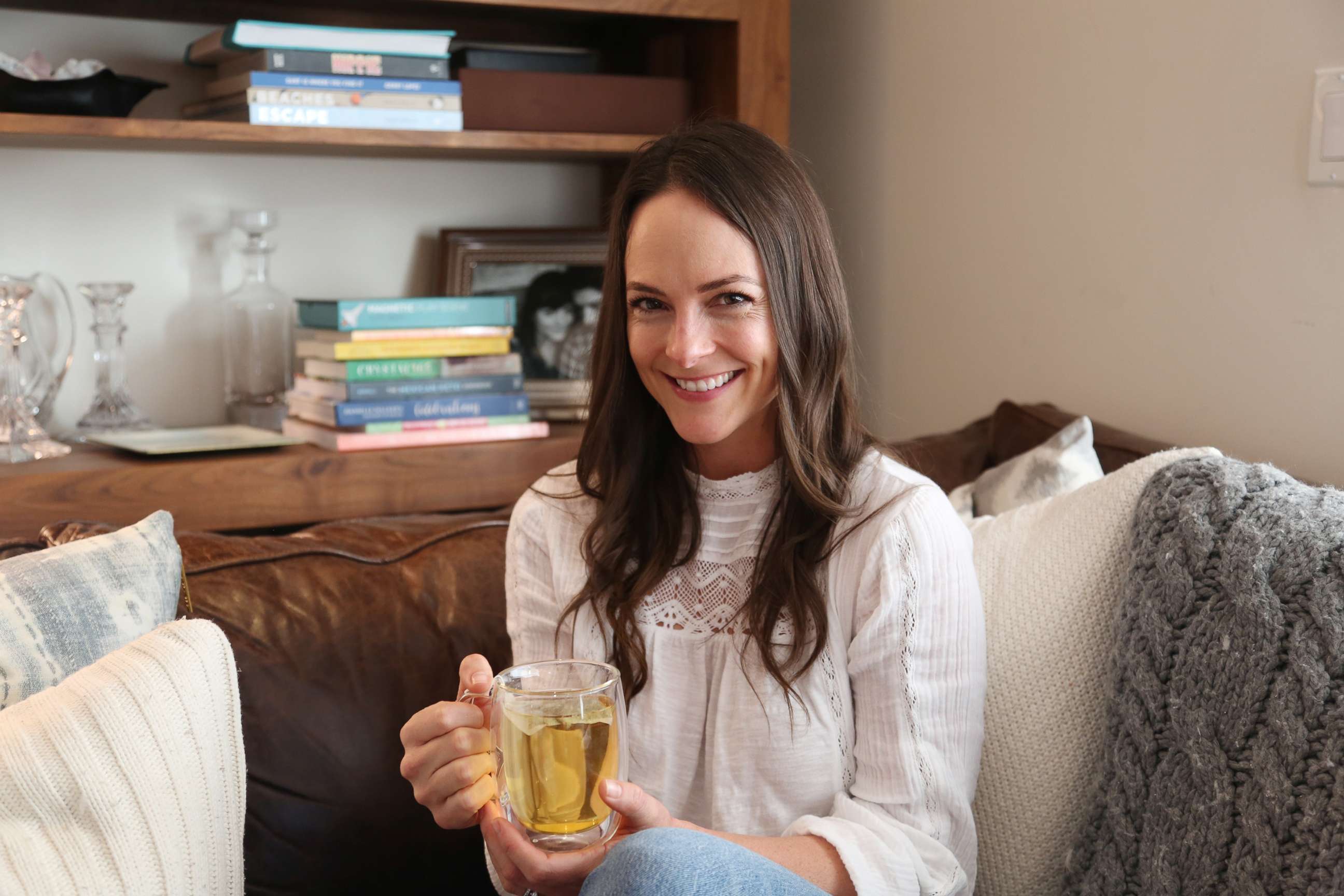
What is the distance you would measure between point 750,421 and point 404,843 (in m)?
0.59

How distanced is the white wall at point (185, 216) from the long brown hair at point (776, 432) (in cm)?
110

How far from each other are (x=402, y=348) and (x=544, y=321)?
13.7 inches

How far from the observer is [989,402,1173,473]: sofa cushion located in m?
1.48

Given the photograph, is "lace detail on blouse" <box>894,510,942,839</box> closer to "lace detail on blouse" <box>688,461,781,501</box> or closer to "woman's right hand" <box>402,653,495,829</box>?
"lace detail on blouse" <box>688,461,781,501</box>

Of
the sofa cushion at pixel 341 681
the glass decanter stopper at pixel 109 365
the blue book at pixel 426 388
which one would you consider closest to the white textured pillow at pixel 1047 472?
the sofa cushion at pixel 341 681

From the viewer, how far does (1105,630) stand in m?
1.15

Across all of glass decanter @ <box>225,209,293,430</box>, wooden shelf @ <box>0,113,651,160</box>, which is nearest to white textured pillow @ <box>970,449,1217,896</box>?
wooden shelf @ <box>0,113,651,160</box>

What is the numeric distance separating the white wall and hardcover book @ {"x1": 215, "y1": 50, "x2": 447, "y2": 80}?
210 millimetres

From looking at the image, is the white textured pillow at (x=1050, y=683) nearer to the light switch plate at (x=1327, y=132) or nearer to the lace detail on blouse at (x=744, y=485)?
the lace detail on blouse at (x=744, y=485)

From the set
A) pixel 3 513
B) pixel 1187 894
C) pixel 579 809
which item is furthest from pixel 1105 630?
pixel 3 513

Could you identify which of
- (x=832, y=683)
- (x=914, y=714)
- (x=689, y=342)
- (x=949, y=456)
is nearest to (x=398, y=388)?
(x=949, y=456)

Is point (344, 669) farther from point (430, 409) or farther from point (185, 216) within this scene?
point (185, 216)

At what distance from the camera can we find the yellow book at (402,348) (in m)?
2.00

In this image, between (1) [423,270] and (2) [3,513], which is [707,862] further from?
(1) [423,270]
